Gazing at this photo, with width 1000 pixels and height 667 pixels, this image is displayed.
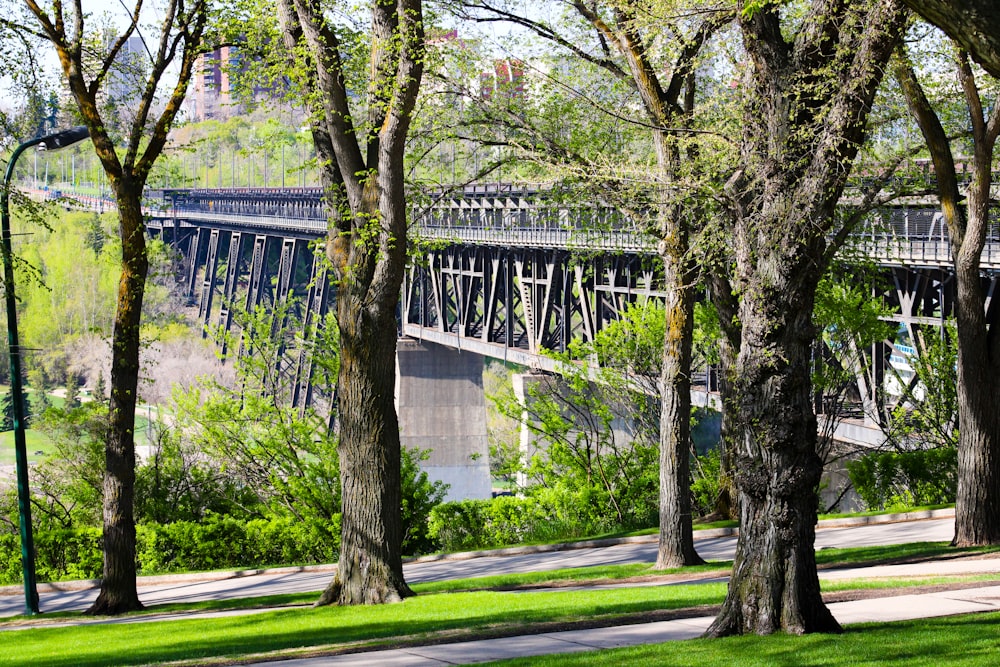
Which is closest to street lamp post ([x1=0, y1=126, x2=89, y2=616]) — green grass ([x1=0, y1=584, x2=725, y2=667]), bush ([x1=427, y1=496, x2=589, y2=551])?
green grass ([x1=0, y1=584, x2=725, y2=667])

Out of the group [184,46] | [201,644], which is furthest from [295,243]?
[201,644]

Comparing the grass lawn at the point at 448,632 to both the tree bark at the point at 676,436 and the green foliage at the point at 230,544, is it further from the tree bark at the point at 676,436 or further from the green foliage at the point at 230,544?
the green foliage at the point at 230,544

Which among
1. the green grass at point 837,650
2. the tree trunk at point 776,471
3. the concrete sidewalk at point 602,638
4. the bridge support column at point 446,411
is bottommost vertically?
the bridge support column at point 446,411

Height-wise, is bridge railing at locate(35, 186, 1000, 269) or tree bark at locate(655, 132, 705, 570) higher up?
bridge railing at locate(35, 186, 1000, 269)

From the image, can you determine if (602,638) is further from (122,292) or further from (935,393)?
(935,393)

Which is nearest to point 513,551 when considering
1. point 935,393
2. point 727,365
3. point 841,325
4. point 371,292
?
point 727,365

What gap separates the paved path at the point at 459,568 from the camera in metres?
18.8

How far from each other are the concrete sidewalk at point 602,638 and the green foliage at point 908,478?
516 inches

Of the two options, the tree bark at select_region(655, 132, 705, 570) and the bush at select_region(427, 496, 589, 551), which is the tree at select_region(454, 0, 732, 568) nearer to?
the tree bark at select_region(655, 132, 705, 570)

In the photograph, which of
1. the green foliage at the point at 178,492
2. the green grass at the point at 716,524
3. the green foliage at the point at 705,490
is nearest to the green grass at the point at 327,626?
the green grass at the point at 716,524

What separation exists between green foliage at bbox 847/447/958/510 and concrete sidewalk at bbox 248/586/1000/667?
43.0 feet

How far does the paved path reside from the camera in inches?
739

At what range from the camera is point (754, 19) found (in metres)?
9.79

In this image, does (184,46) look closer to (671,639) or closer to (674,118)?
(674,118)
